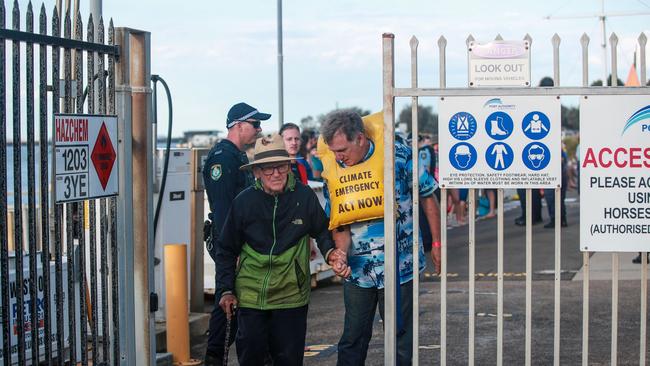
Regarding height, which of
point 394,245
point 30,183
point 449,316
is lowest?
point 449,316

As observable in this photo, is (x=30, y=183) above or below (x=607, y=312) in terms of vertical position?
above

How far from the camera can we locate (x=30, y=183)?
18.2 feet

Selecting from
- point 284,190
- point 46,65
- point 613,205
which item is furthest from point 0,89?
point 613,205

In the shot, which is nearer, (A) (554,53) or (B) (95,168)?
(A) (554,53)

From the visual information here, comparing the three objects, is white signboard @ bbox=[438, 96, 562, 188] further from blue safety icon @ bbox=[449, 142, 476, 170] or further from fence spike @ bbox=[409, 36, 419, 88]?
fence spike @ bbox=[409, 36, 419, 88]

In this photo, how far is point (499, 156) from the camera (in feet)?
18.4

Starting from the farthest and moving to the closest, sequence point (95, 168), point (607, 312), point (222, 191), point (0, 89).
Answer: point (607, 312), point (222, 191), point (95, 168), point (0, 89)

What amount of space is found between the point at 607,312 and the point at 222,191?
4835 mm

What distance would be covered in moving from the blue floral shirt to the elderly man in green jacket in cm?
20

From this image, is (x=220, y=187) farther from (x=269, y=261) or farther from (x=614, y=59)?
(x=614, y=59)

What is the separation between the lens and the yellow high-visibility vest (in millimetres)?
6195

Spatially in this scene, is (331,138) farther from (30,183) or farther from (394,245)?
(30,183)

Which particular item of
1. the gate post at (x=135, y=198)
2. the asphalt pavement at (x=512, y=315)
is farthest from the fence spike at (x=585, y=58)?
the asphalt pavement at (x=512, y=315)

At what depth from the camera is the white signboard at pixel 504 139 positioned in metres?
5.57
